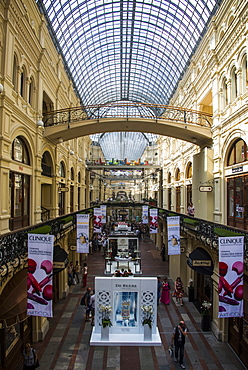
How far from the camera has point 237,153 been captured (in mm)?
12070

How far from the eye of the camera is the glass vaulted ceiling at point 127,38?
18750mm

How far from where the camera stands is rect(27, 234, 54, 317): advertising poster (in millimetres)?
7644

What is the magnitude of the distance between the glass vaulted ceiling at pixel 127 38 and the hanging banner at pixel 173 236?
1079 centimetres

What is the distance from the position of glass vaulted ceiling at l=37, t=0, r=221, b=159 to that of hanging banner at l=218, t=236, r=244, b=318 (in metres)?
13.8

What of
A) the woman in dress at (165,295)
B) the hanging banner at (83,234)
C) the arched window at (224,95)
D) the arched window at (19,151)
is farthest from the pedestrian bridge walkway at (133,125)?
the woman in dress at (165,295)

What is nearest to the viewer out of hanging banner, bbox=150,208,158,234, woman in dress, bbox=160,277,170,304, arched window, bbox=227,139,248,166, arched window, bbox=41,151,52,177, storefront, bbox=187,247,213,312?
storefront, bbox=187,247,213,312

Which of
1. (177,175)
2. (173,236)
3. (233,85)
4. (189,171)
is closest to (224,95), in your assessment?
(233,85)

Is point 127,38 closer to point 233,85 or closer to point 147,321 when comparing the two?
point 233,85

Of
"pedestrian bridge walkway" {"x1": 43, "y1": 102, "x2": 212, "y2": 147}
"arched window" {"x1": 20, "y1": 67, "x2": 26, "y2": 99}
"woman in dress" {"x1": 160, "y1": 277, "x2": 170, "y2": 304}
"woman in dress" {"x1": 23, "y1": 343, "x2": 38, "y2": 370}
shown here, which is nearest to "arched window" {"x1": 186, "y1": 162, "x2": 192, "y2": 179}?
"pedestrian bridge walkway" {"x1": 43, "y1": 102, "x2": 212, "y2": 147}

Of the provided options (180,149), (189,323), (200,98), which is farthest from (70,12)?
(189,323)

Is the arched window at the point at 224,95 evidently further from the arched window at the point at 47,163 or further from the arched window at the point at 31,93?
the arched window at the point at 47,163

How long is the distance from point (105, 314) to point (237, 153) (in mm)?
9047

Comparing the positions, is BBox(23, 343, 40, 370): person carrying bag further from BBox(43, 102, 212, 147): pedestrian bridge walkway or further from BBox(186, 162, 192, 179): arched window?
BBox(186, 162, 192, 179): arched window

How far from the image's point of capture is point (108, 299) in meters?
9.59
